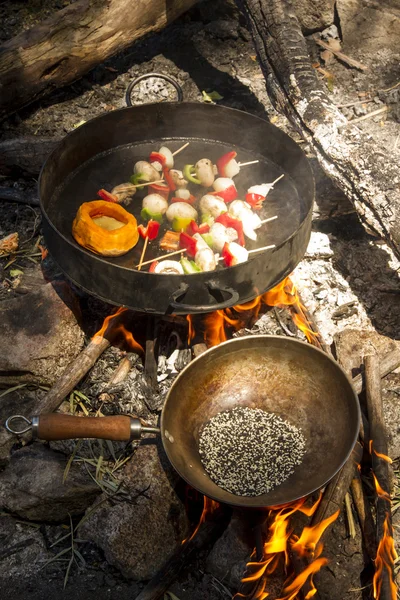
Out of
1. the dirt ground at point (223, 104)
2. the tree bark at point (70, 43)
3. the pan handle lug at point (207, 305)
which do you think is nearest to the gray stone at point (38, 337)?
the dirt ground at point (223, 104)

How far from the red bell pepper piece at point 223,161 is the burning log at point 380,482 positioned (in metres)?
2.10

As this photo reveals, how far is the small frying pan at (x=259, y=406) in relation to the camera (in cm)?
364

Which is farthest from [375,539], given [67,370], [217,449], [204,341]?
[67,370]

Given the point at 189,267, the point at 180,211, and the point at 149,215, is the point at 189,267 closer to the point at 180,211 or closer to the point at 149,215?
the point at 180,211

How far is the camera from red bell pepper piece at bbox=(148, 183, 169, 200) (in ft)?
16.8

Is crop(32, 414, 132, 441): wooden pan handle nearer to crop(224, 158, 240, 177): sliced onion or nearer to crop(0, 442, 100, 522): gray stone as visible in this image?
crop(0, 442, 100, 522): gray stone

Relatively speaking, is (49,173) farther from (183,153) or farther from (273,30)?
(273,30)

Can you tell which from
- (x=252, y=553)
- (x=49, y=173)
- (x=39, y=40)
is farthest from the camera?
(x=39, y=40)

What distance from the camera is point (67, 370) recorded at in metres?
4.78

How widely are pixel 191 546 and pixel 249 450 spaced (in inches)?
30.1

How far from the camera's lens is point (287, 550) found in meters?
3.85

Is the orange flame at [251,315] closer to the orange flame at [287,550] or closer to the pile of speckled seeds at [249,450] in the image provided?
the pile of speckled seeds at [249,450]

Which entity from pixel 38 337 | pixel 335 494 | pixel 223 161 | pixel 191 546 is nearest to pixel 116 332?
pixel 38 337

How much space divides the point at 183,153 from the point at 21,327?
2.26 metres
